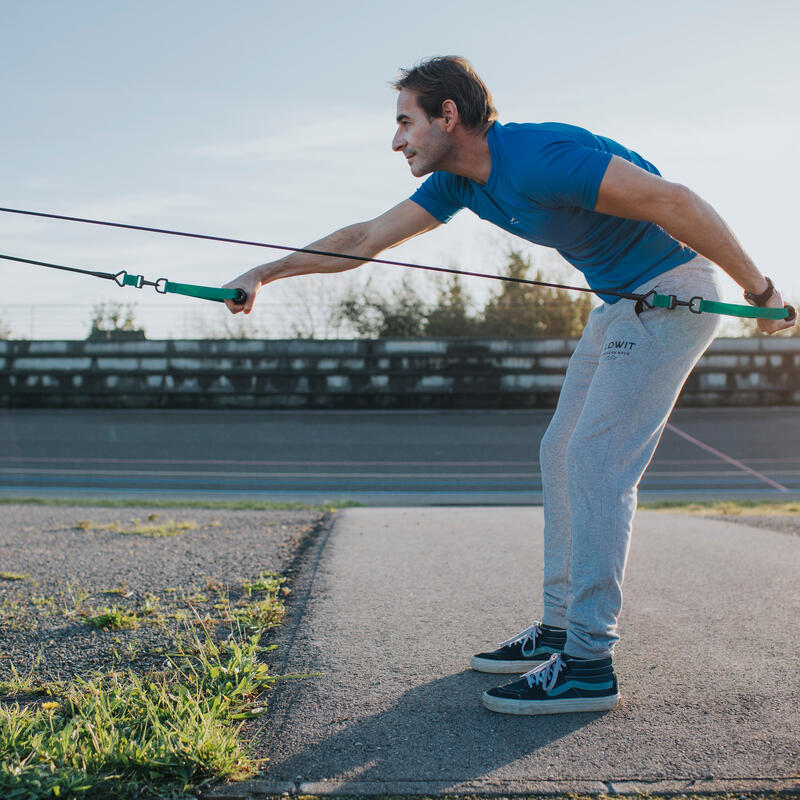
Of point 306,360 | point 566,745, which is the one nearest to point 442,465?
point 306,360

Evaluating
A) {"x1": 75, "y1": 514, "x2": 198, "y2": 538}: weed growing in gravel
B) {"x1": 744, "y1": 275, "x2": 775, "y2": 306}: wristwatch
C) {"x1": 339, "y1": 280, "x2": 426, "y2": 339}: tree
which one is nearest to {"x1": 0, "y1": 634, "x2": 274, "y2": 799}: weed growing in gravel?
{"x1": 744, "y1": 275, "x2": 775, "y2": 306}: wristwatch

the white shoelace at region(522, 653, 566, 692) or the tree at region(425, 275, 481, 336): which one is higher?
the tree at region(425, 275, 481, 336)

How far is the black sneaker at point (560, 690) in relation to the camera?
2.06 meters

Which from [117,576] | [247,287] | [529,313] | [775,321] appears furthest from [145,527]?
[529,313]

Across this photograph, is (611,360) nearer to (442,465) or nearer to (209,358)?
(442,465)

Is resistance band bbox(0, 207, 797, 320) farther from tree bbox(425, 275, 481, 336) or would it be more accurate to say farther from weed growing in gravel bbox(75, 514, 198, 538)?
tree bbox(425, 275, 481, 336)

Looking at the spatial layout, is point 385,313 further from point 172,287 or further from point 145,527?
point 172,287

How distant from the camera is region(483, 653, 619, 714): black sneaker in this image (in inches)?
81.2

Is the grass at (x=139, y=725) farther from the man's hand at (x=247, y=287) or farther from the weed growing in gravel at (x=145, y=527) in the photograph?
the weed growing in gravel at (x=145, y=527)

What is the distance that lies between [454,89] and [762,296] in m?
1.08

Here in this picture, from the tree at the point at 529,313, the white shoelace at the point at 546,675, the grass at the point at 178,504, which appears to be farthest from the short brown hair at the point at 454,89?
the tree at the point at 529,313

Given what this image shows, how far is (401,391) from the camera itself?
62.4 ft

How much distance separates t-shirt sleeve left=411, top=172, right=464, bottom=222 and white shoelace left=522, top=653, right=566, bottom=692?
1.46 m

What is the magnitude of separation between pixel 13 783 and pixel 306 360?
17.8 meters
